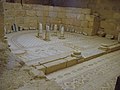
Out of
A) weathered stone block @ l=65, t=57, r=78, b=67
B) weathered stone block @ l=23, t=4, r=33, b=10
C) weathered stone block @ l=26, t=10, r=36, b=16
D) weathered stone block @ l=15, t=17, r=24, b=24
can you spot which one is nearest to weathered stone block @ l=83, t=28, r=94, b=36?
weathered stone block @ l=26, t=10, r=36, b=16

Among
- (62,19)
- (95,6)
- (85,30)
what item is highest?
(95,6)

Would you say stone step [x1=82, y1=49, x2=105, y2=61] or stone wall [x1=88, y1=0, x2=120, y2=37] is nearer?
stone step [x1=82, y1=49, x2=105, y2=61]

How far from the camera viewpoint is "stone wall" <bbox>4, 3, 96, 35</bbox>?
771cm

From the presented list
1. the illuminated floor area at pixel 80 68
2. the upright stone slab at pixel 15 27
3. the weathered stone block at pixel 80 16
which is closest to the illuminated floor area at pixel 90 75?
the illuminated floor area at pixel 80 68

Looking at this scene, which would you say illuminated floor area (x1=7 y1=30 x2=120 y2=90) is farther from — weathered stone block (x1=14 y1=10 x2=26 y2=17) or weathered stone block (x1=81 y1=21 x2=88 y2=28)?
weathered stone block (x1=81 y1=21 x2=88 y2=28)

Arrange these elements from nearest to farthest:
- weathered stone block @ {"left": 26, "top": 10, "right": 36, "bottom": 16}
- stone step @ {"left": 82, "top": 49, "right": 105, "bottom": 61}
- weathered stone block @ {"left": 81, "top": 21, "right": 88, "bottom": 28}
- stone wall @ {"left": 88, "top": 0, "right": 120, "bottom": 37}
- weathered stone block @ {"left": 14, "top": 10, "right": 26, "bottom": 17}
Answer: stone step @ {"left": 82, "top": 49, "right": 105, "bottom": 61} → weathered stone block @ {"left": 14, "top": 10, "right": 26, "bottom": 17} → stone wall @ {"left": 88, "top": 0, "right": 120, "bottom": 37} → weathered stone block @ {"left": 26, "top": 10, "right": 36, "bottom": 16} → weathered stone block @ {"left": 81, "top": 21, "right": 88, "bottom": 28}

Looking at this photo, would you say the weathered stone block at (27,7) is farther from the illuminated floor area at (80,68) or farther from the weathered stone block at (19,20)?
the illuminated floor area at (80,68)

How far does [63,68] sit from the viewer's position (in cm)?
425

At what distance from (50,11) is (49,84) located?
25.0 ft

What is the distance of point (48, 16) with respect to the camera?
29.3 ft

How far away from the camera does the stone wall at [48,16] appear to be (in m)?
7.71

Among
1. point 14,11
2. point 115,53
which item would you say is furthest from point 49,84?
point 14,11

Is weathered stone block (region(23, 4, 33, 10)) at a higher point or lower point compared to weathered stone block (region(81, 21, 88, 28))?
higher

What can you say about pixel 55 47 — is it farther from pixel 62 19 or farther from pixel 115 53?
pixel 62 19
